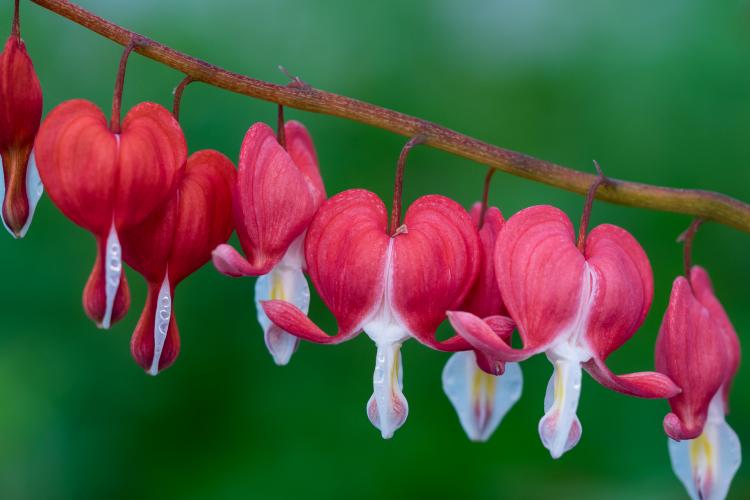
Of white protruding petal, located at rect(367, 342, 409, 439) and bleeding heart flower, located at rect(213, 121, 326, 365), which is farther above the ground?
bleeding heart flower, located at rect(213, 121, 326, 365)

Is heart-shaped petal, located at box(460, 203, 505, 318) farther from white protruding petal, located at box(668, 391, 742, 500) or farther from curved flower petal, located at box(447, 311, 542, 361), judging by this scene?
white protruding petal, located at box(668, 391, 742, 500)

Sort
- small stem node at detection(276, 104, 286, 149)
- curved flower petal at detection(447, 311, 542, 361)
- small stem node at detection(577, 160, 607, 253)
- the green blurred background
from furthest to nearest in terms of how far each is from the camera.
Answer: the green blurred background < small stem node at detection(276, 104, 286, 149) < small stem node at detection(577, 160, 607, 253) < curved flower petal at detection(447, 311, 542, 361)

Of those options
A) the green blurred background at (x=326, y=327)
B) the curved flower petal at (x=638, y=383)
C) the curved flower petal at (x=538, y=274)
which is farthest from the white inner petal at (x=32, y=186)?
the green blurred background at (x=326, y=327)

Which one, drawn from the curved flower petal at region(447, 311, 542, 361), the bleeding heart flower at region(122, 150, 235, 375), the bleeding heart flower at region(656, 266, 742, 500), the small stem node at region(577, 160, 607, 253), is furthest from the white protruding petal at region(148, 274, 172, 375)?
the bleeding heart flower at region(656, 266, 742, 500)

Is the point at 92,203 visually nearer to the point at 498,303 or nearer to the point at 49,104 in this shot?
the point at 498,303

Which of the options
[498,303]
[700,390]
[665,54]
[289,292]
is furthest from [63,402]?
[665,54]
